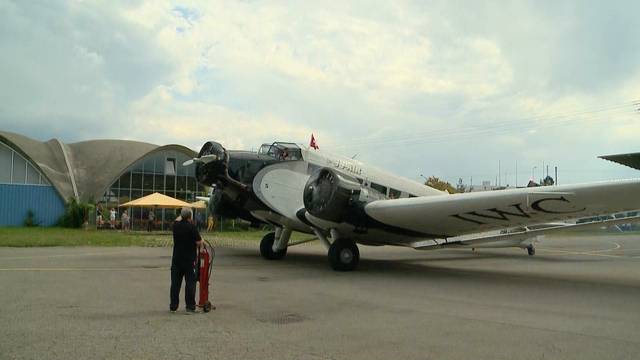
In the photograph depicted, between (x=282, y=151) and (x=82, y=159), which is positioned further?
(x=82, y=159)

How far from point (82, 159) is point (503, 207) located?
4692 centimetres

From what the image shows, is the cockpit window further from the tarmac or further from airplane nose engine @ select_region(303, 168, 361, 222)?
the tarmac

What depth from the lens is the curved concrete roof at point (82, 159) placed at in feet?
146

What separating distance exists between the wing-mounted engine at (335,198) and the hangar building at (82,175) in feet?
103

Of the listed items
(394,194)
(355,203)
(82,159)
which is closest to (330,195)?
(355,203)

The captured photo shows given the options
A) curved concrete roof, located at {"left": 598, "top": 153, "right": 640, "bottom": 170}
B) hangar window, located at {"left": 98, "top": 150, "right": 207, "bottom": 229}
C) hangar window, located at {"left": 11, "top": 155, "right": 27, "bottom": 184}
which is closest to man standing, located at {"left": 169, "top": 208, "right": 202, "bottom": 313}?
curved concrete roof, located at {"left": 598, "top": 153, "right": 640, "bottom": 170}

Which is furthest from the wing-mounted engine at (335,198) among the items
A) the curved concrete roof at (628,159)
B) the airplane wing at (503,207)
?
the curved concrete roof at (628,159)

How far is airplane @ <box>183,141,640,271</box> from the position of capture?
11.0 metres

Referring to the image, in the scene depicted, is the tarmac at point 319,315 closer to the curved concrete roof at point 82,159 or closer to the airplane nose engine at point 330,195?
the airplane nose engine at point 330,195

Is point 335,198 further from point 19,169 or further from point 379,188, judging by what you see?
point 19,169

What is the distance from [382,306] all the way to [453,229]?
6121 mm

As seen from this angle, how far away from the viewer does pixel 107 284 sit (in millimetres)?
9844

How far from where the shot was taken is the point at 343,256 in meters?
13.0

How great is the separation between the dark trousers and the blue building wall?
40.0 metres
